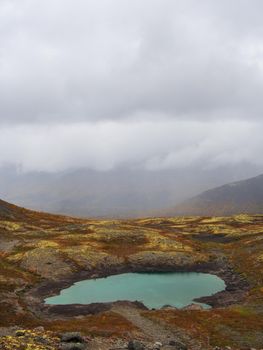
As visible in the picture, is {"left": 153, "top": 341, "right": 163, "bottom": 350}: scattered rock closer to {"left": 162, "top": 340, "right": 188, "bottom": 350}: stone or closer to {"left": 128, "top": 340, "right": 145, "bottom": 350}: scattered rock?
{"left": 162, "top": 340, "right": 188, "bottom": 350}: stone

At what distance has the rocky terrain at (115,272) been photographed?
65312 millimetres

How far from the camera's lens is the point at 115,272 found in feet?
418

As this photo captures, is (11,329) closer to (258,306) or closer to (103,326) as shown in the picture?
(103,326)

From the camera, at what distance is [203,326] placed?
2933 inches

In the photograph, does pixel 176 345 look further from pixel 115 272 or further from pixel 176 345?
pixel 115 272

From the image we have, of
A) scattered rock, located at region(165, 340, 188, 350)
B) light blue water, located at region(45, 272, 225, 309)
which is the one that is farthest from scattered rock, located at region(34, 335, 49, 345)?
light blue water, located at region(45, 272, 225, 309)

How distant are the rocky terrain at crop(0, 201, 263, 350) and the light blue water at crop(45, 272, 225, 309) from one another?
3.49 meters

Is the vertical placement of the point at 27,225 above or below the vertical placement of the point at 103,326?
above

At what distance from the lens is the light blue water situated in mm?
100625

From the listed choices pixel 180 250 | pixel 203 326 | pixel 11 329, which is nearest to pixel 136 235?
pixel 180 250

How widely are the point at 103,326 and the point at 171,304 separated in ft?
98.0

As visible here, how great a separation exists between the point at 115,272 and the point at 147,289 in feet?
55.9

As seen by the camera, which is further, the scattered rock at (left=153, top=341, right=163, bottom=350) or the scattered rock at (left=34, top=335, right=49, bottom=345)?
the scattered rock at (left=153, top=341, right=163, bottom=350)

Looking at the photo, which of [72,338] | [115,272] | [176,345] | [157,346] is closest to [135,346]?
[157,346]
